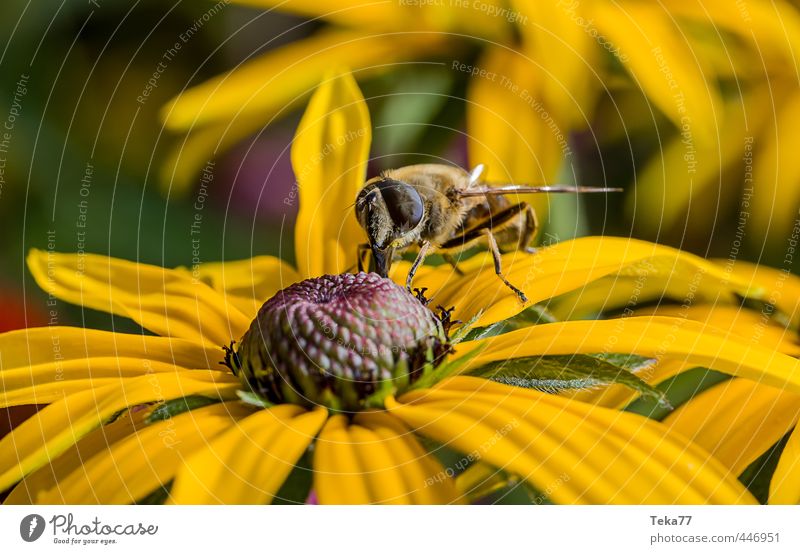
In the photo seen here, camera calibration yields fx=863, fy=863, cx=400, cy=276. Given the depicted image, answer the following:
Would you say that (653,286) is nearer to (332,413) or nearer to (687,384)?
(687,384)

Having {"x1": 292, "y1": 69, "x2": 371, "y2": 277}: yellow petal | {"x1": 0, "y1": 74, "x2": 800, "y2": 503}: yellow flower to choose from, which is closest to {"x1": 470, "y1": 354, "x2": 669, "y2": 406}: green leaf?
{"x1": 0, "y1": 74, "x2": 800, "y2": 503}: yellow flower

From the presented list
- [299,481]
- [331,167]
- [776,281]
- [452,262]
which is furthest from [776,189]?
[299,481]

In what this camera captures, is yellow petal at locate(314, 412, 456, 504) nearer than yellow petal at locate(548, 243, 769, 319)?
Yes

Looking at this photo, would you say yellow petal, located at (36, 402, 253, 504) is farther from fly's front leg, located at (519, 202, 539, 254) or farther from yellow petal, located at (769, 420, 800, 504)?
yellow petal, located at (769, 420, 800, 504)

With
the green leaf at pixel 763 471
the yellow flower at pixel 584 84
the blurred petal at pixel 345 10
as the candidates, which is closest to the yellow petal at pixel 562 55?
the yellow flower at pixel 584 84

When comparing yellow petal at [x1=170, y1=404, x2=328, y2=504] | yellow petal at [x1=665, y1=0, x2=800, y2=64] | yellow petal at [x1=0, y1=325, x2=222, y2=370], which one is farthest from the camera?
yellow petal at [x1=665, y1=0, x2=800, y2=64]
